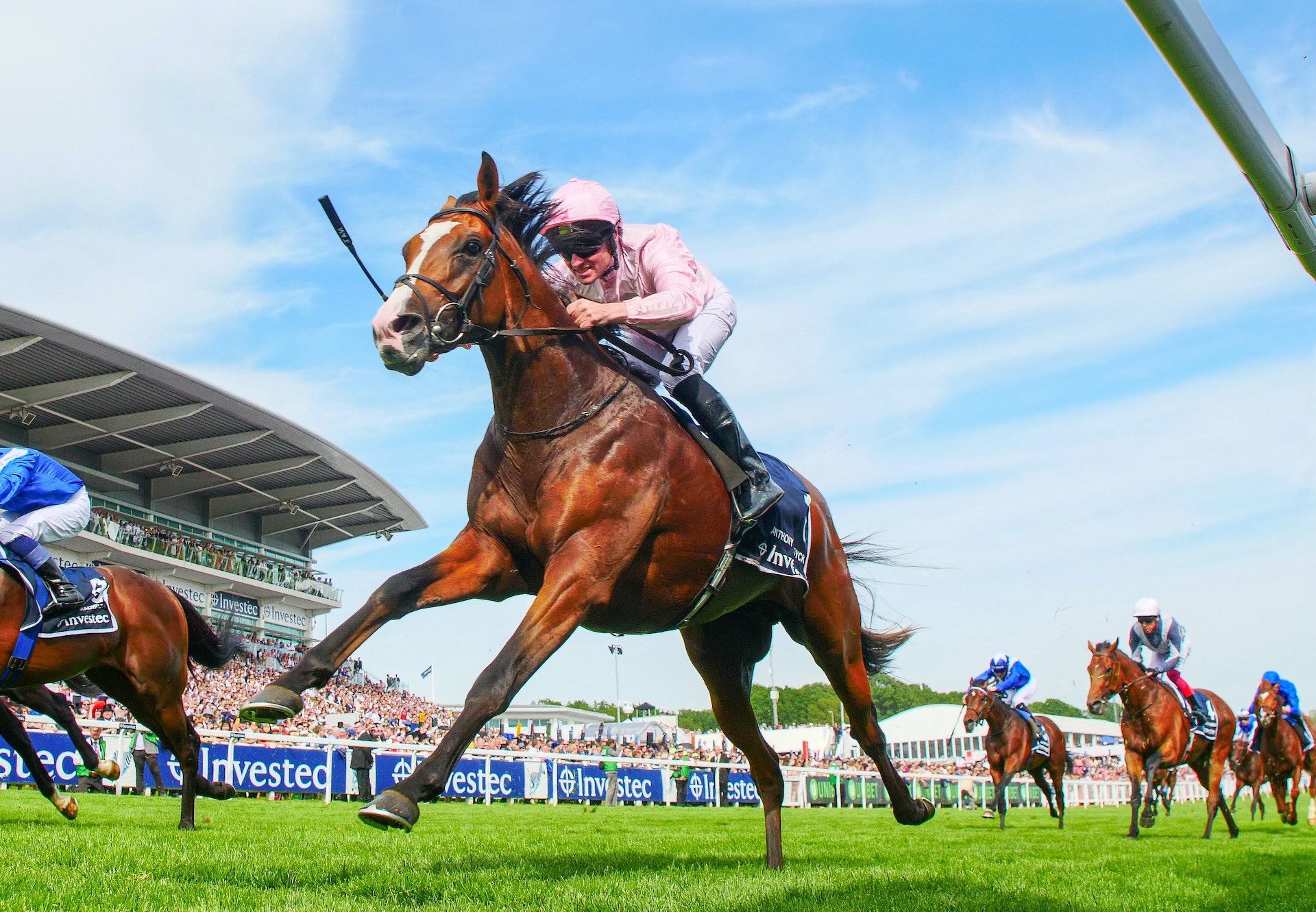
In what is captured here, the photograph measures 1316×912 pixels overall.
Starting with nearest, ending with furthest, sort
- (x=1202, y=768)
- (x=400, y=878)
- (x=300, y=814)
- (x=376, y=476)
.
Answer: (x=400, y=878), (x=300, y=814), (x=1202, y=768), (x=376, y=476)

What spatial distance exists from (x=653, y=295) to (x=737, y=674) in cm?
236

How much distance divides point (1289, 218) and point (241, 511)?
52290mm

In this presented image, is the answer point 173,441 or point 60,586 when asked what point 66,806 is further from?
point 173,441

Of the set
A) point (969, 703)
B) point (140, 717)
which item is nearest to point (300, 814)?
point (140, 717)

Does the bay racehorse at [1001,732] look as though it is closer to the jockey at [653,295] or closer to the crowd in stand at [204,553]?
the jockey at [653,295]

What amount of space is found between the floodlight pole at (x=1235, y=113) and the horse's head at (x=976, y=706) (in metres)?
15.4

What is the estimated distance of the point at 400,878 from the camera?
509 cm

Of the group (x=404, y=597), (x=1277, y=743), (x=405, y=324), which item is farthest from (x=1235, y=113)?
(x=1277, y=743)

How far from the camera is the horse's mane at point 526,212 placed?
518cm

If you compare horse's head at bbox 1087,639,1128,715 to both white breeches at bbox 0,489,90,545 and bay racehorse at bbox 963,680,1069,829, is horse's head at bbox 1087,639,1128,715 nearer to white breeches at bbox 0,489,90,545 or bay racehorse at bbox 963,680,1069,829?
bay racehorse at bbox 963,680,1069,829

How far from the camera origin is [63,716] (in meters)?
9.04

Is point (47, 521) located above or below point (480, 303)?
below

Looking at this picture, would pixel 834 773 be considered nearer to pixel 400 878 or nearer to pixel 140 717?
pixel 140 717

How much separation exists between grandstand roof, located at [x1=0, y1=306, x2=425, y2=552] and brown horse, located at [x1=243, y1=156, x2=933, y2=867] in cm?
3347
